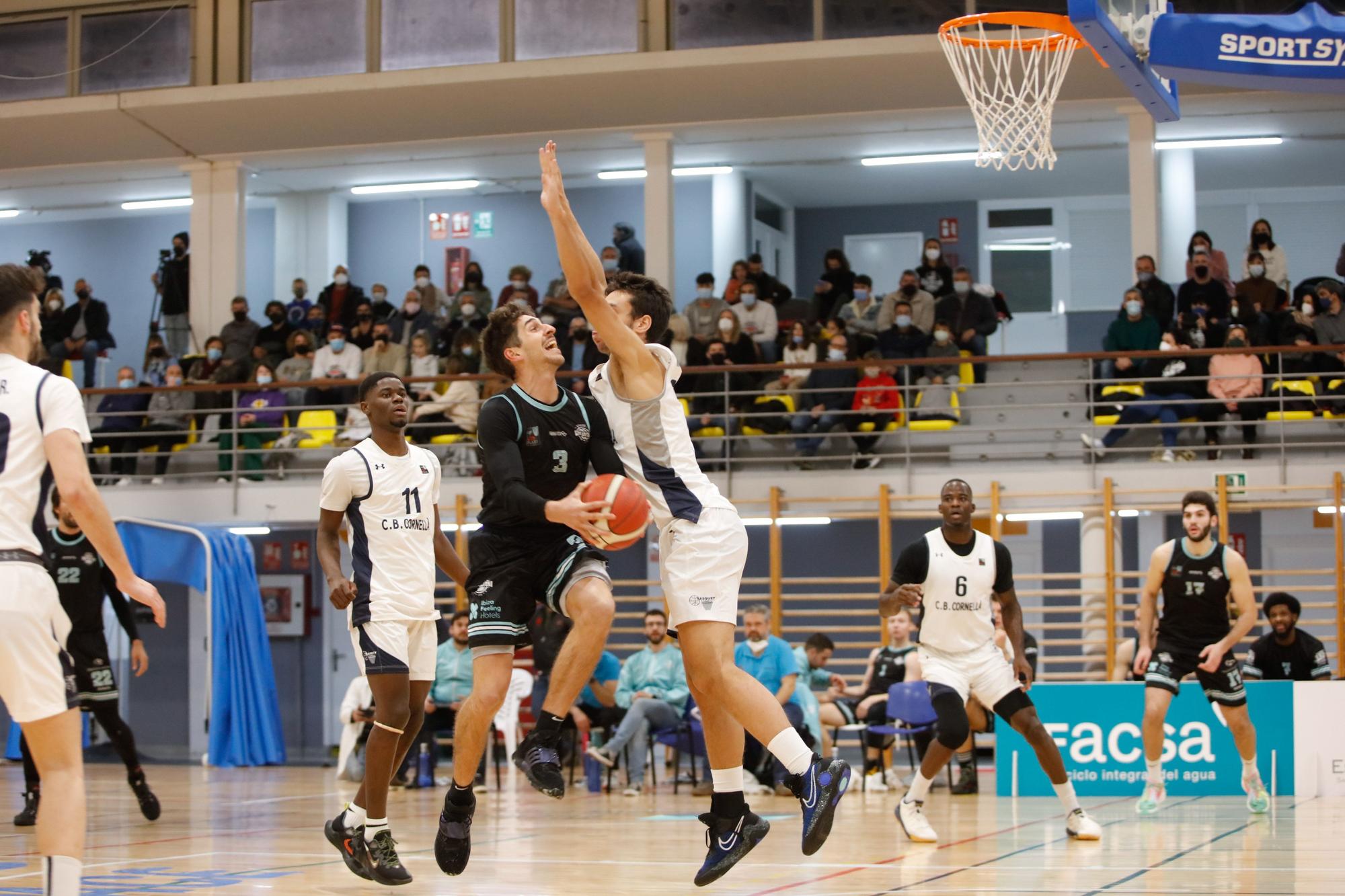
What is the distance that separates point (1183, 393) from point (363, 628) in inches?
432

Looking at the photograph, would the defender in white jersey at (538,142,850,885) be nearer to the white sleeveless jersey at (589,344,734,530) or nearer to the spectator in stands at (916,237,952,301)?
the white sleeveless jersey at (589,344,734,530)

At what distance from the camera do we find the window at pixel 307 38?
17.7 metres

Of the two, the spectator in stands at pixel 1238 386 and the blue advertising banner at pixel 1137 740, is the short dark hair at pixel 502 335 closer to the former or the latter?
the blue advertising banner at pixel 1137 740

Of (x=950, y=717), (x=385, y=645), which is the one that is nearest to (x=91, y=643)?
(x=385, y=645)

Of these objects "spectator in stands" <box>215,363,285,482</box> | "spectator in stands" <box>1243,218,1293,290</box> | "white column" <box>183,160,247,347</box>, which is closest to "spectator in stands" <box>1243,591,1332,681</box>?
"spectator in stands" <box>1243,218,1293,290</box>

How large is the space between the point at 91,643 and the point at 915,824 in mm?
5241

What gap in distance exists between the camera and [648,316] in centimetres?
570

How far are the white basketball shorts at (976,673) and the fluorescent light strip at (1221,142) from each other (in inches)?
458

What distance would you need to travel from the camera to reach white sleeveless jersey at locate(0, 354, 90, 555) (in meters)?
4.30

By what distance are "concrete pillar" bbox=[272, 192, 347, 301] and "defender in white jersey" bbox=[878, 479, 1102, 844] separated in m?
Answer: 15.2

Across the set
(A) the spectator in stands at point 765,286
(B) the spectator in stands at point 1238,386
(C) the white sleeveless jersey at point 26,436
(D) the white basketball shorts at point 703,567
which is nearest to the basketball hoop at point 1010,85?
(B) the spectator in stands at point 1238,386

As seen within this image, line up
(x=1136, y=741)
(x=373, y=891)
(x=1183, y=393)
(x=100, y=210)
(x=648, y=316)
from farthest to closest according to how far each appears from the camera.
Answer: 1. (x=100, y=210)
2. (x=1183, y=393)
3. (x=1136, y=741)
4. (x=373, y=891)
5. (x=648, y=316)

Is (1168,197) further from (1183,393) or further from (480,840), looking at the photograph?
(480,840)

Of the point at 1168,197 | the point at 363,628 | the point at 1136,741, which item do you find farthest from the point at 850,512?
the point at 363,628
